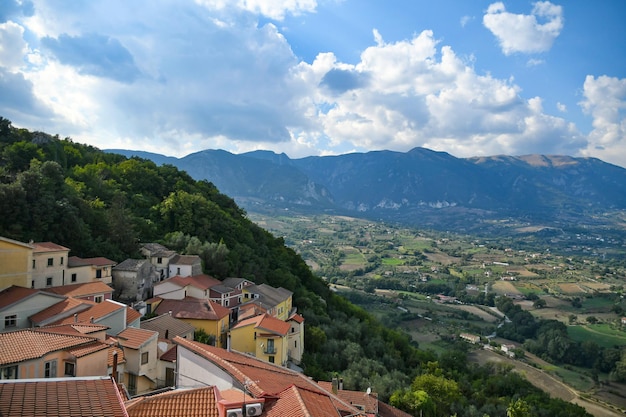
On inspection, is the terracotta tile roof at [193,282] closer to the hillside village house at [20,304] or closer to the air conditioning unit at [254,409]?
the hillside village house at [20,304]

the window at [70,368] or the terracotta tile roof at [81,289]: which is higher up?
the window at [70,368]

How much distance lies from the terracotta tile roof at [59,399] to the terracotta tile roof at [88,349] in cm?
564

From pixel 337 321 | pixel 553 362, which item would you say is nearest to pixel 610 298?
pixel 553 362

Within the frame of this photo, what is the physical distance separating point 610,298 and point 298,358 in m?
91.4

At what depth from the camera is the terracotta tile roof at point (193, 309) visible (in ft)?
84.6

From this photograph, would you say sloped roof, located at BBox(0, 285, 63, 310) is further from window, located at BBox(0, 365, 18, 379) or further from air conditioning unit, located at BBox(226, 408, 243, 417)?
air conditioning unit, located at BBox(226, 408, 243, 417)

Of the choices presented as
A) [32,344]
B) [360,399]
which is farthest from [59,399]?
[360,399]

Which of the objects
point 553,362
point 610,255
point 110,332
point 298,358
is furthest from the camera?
point 610,255

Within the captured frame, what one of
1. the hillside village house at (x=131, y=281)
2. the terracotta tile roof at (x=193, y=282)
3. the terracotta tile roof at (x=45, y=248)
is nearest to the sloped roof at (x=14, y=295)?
the terracotta tile roof at (x=45, y=248)

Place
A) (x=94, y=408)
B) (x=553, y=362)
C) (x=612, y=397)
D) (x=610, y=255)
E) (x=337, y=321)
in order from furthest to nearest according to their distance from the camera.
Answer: (x=610, y=255)
(x=553, y=362)
(x=612, y=397)
(x=337, y=321)
(x=94, y=408)

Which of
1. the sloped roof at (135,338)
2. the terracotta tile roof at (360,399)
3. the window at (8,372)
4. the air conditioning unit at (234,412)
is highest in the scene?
the air conditioning unit at (234,412)

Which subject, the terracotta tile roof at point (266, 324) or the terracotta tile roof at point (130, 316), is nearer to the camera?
the terracotta tile roof at point (130, 316)

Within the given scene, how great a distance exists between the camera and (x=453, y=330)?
2554 inches

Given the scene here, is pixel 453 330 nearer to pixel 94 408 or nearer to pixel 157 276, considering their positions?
pixel 157 276
